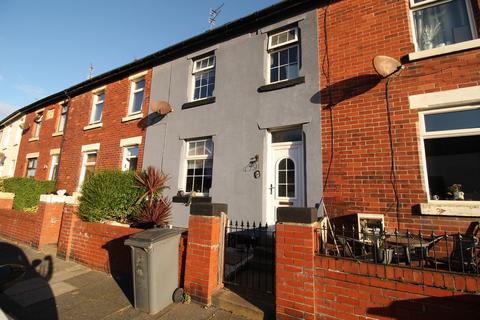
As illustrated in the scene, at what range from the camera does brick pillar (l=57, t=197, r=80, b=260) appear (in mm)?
6059

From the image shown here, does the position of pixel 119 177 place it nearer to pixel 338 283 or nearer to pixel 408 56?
pixel 338 283

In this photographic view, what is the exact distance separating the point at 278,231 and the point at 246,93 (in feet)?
15.3

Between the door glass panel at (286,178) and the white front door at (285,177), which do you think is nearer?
the white front door at (285,177)

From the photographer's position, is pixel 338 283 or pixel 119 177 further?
pixel 119 177

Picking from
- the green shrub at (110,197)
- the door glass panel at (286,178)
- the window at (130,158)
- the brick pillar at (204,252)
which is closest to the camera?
the brick pillar at (204,252)

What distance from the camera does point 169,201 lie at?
7.75 metres

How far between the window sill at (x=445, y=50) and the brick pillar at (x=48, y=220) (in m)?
9.50

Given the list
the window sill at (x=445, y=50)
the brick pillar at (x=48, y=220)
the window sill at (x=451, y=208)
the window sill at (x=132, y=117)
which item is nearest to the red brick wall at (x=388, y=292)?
the window sill at (x=451, y=208)

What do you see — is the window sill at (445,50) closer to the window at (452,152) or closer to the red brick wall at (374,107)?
the red brick wall at (374,107)

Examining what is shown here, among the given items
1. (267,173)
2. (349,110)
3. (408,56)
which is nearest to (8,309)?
(267,173)

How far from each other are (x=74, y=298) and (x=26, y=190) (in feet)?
29.5

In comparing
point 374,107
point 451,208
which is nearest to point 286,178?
point 374,107

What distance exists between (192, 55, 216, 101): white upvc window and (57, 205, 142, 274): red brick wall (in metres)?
4.81

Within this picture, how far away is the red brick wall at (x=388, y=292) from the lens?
8.23 feet
